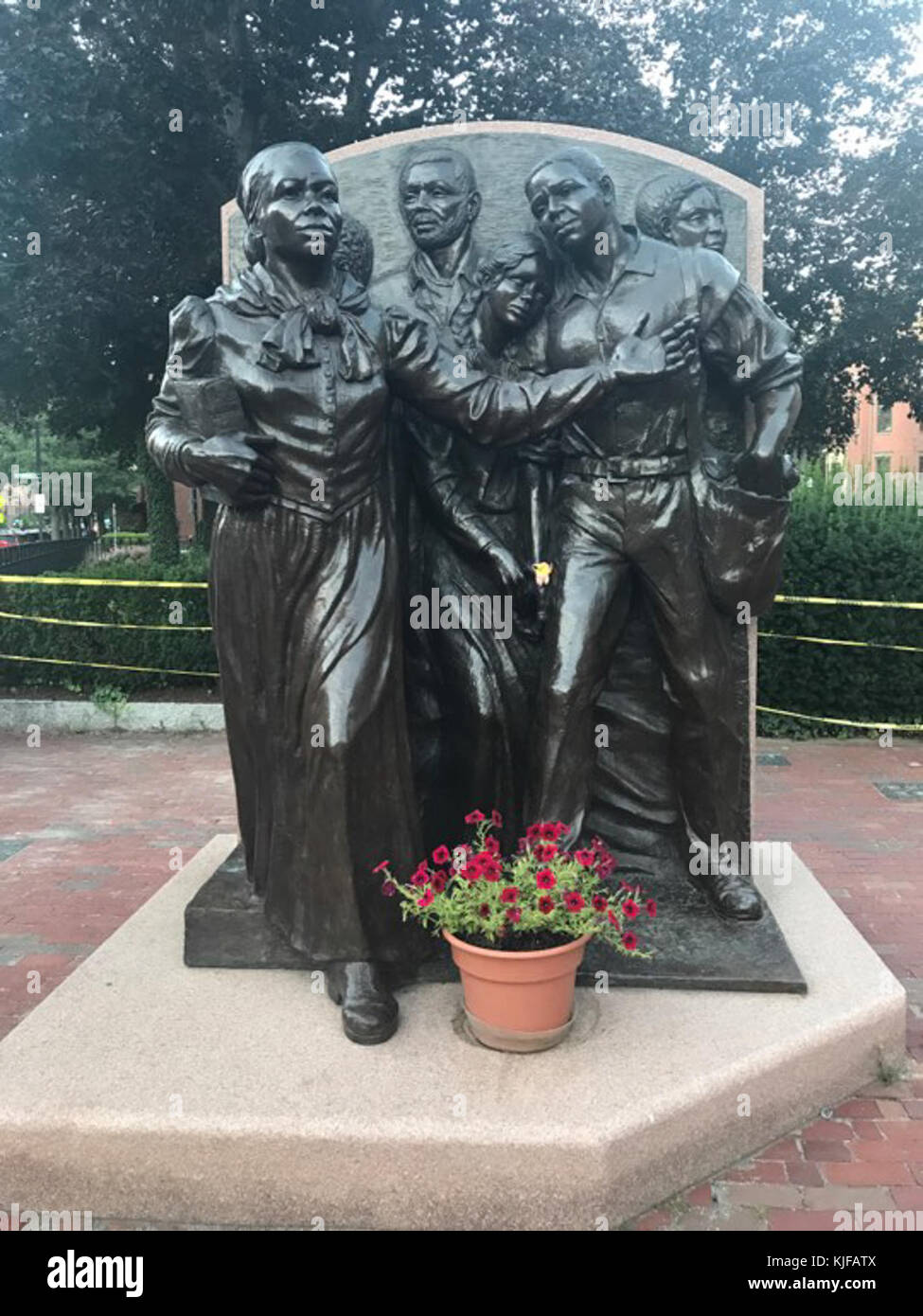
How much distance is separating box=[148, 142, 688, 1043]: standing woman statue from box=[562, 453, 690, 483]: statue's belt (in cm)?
33

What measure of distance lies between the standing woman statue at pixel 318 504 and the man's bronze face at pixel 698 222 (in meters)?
0.96

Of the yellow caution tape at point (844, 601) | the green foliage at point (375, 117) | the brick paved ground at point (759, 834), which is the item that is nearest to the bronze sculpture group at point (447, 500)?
the brick paved ground at point (759, 834)

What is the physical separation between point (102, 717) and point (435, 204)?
282 inches

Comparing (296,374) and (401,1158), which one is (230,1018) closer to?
(401,1158)

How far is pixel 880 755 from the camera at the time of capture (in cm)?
883

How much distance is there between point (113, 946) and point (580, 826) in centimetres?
163

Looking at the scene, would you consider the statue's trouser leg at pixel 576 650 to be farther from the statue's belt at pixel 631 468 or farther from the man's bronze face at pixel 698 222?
the man's bronze face at pixel 698 222

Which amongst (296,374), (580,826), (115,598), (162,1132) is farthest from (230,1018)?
(115,598)

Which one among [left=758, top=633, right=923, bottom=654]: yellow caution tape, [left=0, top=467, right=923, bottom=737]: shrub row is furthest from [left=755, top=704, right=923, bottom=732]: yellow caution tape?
[left=758, top=633, right=923, bottom=654]: yellow caution tape

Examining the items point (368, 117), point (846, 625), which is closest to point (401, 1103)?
point (846, 625)

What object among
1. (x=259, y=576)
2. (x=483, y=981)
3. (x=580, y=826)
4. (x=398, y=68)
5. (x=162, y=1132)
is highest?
(x=398, y=68)

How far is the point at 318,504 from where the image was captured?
11.0 feet

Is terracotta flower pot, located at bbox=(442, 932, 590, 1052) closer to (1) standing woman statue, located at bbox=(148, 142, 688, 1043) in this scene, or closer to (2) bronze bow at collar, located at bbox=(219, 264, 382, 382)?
(1) standing woman statue, located at bbox=(148, 142, 688, 1043)

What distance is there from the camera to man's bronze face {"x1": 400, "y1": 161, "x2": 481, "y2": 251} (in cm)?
394
